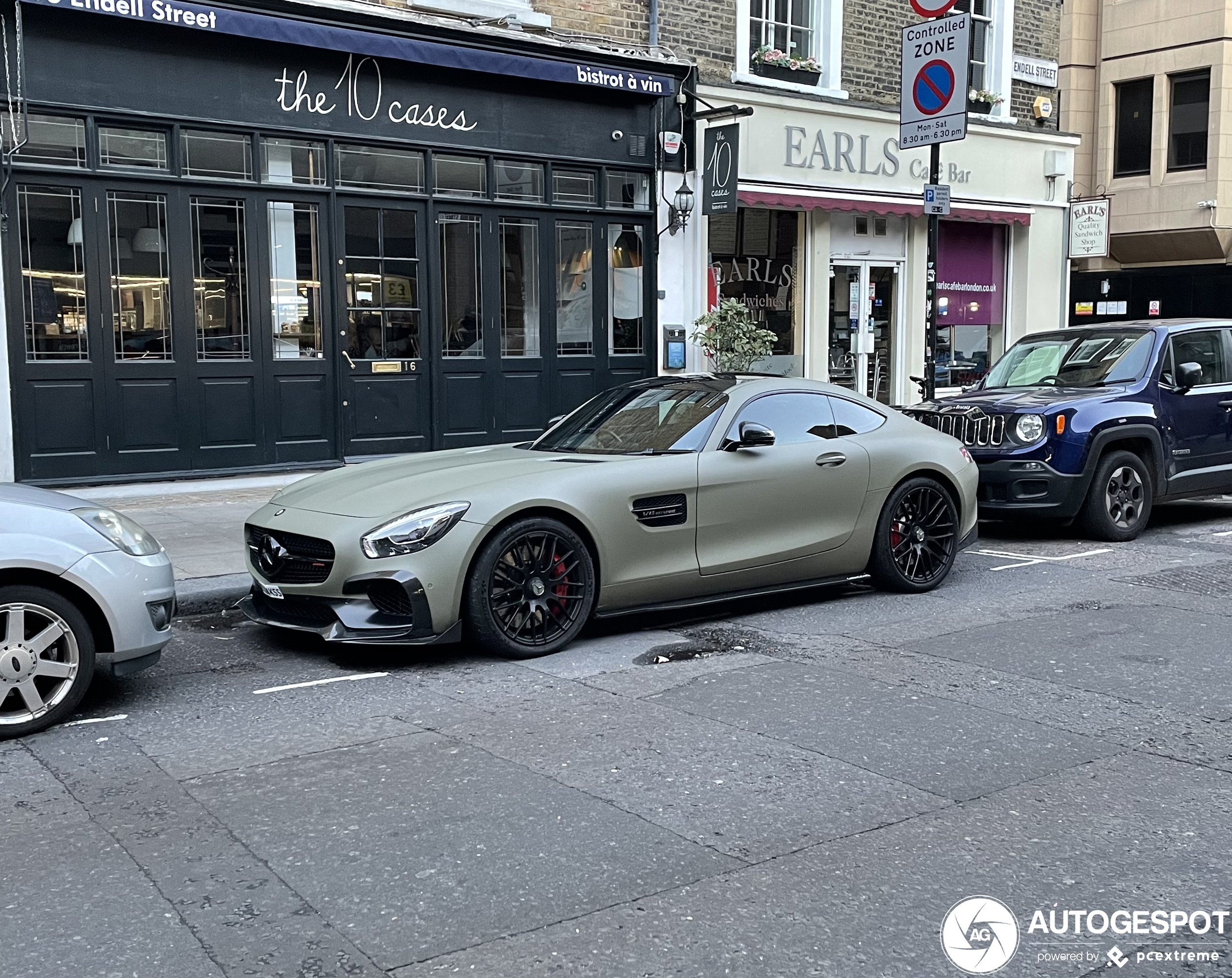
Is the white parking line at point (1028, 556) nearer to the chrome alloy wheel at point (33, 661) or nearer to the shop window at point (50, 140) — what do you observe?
the chrome alloy wheel at point (33, 661)

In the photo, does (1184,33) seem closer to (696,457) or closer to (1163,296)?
(1163,296)

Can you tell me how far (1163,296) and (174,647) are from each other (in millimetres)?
Answer: 29471

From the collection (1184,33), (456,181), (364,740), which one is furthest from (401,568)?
(1184,33)

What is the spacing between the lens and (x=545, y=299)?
1457cm

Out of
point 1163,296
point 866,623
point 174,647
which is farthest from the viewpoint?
point 1163,296

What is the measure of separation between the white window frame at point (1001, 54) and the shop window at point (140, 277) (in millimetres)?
12556

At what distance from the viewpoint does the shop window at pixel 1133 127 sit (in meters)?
29.9

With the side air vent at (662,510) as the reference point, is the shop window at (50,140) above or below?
above

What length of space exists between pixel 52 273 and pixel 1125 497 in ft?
31.4

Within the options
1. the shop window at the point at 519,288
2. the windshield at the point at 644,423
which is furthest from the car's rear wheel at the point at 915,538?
the shop window at the point at 519,288

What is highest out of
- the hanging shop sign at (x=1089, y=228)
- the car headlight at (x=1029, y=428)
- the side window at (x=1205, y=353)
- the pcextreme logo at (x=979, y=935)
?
the hanging shop sign at (x=1089, y=228)

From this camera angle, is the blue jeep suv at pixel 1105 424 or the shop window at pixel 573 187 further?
the shop window at pixel 573 187

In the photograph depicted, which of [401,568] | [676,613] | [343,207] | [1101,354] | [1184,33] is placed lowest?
[676,613]

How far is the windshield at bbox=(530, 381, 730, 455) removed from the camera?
24.2 ft
